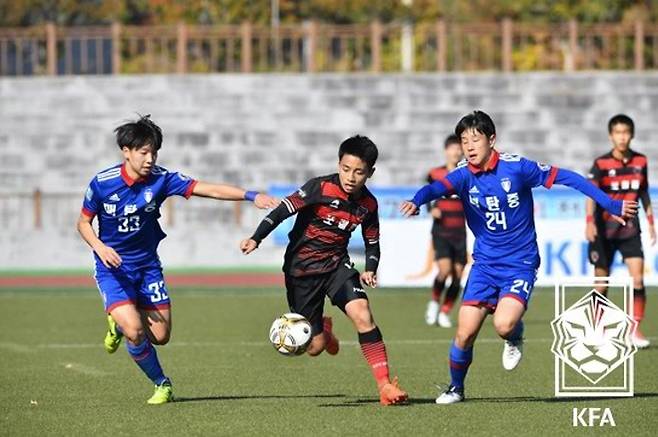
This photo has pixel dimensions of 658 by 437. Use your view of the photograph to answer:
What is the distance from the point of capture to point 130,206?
32.4 ft

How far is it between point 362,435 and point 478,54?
2301cm

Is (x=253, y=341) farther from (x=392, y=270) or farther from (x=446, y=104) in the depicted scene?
(x=446, y=104)

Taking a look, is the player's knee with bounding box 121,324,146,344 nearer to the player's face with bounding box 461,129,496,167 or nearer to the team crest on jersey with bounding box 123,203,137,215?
the team crest on jersey with bounding box 123,203,137,215

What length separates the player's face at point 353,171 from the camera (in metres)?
9.59

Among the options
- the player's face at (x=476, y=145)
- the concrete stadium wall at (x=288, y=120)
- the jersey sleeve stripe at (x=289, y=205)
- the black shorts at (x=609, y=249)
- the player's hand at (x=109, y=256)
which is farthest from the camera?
the concrete stadium wall at (x=288, y=120)

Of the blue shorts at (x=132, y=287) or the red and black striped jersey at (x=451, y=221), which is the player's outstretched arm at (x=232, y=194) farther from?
the red and black striped jersey at (x=451, y=221)

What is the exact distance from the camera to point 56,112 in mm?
30312

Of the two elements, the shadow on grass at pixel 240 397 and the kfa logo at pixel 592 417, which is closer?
the kfa logo at pixel 592 417

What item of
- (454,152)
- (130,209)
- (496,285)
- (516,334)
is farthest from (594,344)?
(454,152)

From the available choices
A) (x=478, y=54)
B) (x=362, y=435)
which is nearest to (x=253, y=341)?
(x=362, y=435)

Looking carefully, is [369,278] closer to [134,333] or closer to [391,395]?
[391,395]

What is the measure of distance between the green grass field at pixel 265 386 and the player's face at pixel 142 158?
160 cm

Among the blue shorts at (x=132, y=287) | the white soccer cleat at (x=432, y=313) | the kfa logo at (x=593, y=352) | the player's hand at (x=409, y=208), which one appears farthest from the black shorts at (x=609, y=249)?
the blue shorts at (x=132, y=287)

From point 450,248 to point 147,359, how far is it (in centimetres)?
715
